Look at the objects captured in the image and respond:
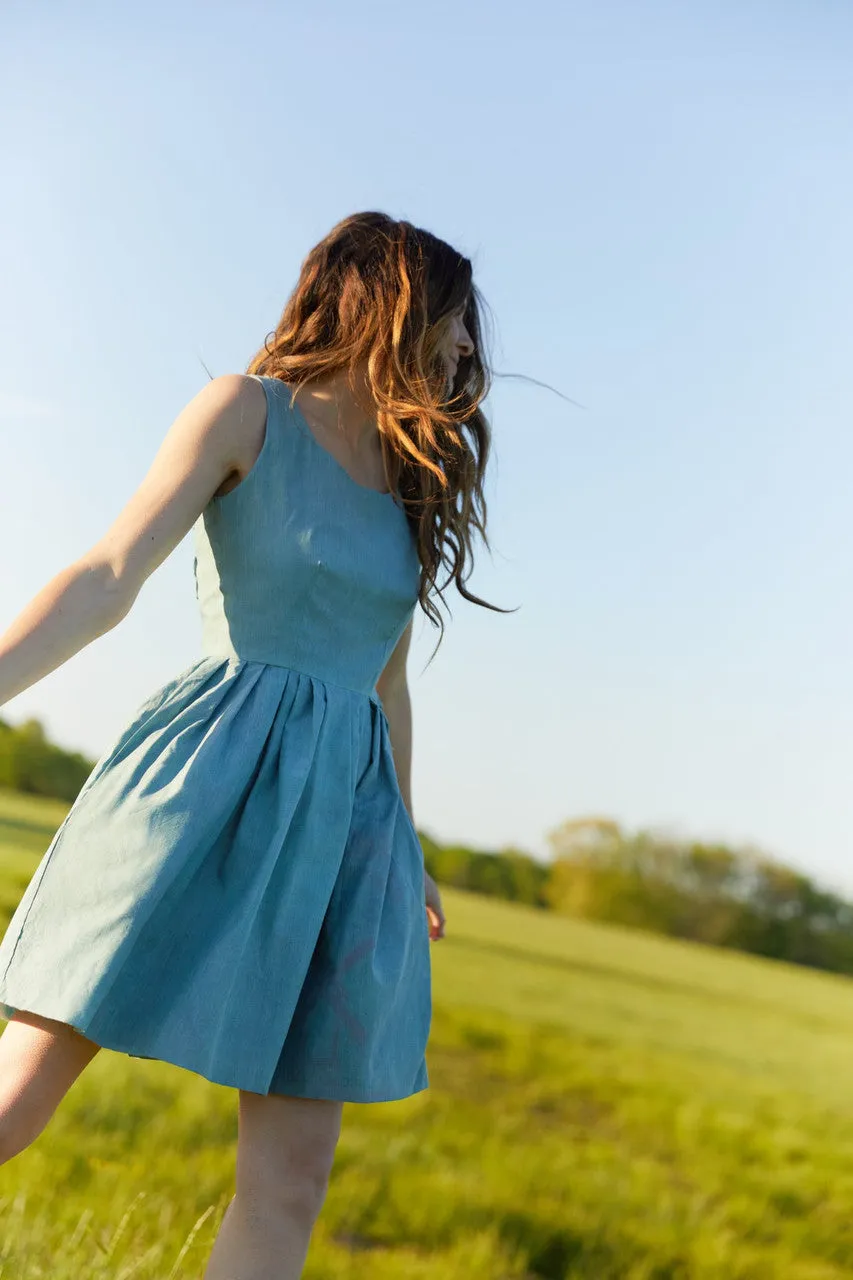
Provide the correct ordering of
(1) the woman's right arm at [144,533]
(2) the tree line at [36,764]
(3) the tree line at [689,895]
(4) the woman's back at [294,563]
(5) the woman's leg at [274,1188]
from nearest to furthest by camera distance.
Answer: (1) the woman's right arm at [144,533]
(5) the woman's leg at [274,1188]
(4) the woman's back at [294,563]
(2) the tree line at [36,764]
(3) the tree line at [689,895]

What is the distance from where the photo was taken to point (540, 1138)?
6023 millimetres

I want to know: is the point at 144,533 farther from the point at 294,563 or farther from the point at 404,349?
the point at 404,349

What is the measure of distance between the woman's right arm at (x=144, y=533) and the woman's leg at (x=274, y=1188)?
0.55 m

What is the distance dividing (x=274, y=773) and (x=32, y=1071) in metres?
0.40

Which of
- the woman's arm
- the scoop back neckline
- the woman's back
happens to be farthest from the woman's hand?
the scoop back neckline

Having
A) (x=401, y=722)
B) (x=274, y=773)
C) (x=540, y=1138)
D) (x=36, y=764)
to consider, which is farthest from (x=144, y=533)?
(x=540, y=1138)

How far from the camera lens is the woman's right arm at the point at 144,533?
1157mm

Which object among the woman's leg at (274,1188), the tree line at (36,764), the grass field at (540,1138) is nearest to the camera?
the woman's leg at (274,1188)

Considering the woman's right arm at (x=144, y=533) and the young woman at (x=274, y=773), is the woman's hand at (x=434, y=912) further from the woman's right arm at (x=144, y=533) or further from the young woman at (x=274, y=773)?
the woman's right arm at (x=144, y=533)

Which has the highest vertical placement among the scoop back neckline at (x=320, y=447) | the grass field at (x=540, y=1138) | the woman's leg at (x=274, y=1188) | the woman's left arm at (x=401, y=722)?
the scoop back neckline at (x=320, y=447)

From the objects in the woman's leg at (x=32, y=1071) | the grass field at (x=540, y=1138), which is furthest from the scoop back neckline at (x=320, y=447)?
the grass field at (x=540, y=1138)

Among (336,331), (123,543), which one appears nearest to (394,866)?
(123,543)

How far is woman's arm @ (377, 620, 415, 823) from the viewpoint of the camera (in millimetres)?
1680

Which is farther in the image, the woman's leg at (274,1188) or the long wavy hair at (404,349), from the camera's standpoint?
the long wavy hair at (404,349)
